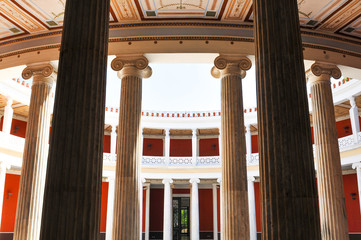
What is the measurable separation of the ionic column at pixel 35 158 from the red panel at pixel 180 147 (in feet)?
48.1

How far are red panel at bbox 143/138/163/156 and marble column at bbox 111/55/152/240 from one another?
14712 millimetres

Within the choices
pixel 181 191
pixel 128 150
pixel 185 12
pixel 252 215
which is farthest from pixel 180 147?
pixel 128 150

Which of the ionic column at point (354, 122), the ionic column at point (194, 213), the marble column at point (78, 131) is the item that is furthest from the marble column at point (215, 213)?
the marble column at point (78, 131)

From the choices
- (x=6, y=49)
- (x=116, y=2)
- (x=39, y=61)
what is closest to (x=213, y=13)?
(x=116, y=2)

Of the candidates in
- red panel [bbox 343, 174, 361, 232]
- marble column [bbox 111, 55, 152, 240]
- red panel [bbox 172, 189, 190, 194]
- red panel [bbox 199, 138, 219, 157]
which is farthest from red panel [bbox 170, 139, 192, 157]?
marble column [bbox 111, 55, 152, 240]

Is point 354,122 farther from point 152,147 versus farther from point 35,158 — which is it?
point 35,158

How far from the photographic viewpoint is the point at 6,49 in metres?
9.62

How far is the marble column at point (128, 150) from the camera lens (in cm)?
716

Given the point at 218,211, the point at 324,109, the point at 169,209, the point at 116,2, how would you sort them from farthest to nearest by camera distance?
the point at 218,211
the point at 169,209
the point at 324,109
the point at 116,2

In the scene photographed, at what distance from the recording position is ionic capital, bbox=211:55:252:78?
816 centimetres

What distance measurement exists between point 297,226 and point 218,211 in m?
19.8

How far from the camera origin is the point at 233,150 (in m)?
7.64

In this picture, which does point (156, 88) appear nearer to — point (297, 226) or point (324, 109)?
point (324, 109)

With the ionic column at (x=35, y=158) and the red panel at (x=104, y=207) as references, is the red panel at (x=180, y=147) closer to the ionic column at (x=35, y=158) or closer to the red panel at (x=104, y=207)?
the red panel at (x=104, y=207)
